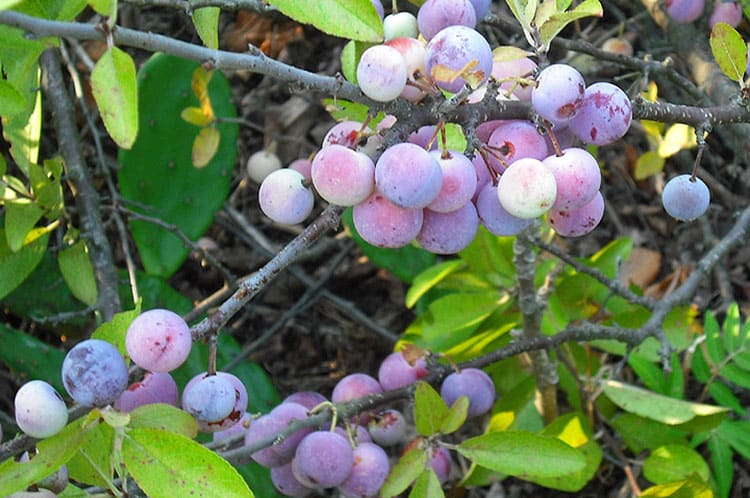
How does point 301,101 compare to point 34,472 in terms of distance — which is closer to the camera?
point 34,472

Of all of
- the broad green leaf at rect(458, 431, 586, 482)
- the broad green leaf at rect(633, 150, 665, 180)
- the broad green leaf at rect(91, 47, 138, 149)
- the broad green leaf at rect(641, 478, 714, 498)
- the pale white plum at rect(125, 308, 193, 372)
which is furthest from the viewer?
the broad green leaf at rect(633, 150, 665, 180)

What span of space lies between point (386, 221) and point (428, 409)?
427 mm

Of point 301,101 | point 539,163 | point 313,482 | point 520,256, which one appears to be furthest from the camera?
point 301,101

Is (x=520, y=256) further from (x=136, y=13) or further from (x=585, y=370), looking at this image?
(x=136, y=13)

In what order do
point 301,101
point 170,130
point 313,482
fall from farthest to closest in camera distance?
1. point 301,101
2. point 170,130
3. point 313,482

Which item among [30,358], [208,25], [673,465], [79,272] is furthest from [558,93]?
[30,358]

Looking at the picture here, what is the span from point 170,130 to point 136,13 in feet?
1.66

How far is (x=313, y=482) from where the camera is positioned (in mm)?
1129

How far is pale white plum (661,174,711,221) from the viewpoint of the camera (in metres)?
0.93

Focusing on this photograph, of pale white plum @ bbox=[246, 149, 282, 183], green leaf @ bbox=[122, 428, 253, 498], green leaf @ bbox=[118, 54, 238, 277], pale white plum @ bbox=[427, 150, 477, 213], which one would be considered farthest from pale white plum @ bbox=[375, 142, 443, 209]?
pale white plum @ bbox=[246, 149, 282, 183]

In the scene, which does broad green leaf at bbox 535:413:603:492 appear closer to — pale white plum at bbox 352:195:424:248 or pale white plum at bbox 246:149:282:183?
pale white plum at bbox 352:195:424:248

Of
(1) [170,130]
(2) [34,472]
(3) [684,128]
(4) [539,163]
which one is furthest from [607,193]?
(2) [34,472]

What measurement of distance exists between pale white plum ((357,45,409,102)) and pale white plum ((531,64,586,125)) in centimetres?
12

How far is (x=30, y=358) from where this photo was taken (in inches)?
62.8
